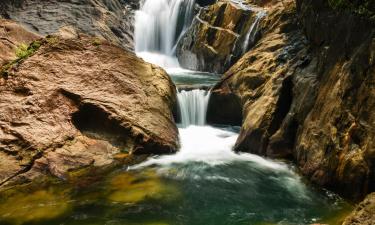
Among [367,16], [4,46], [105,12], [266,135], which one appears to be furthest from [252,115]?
[105,12]

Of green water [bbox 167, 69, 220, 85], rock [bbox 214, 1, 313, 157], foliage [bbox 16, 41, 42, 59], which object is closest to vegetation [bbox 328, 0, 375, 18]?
rock [bbox 214, 1, 313, 157]

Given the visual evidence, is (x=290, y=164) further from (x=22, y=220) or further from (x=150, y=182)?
(x=22, y=220)

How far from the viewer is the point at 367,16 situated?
29.2ft

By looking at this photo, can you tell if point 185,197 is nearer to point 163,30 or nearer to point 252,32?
point 252,32

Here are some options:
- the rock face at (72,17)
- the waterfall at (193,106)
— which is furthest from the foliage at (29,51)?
the rock face at (72,17)

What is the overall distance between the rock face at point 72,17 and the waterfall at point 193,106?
1016 centimetres

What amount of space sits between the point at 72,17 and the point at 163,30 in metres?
7.93

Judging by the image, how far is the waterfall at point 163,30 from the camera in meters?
29.7

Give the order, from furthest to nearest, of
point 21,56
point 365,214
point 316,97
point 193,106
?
point 193,106, point 21,56, point 316,97, point 365,214

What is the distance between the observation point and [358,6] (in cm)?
929

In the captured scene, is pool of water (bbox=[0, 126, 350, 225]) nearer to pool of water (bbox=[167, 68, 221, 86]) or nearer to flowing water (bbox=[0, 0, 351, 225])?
flowing water (bbox=[0, 0, 351, 225])

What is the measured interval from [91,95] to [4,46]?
4.87 metres

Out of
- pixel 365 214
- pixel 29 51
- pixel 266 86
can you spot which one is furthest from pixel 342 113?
pixel 29 51

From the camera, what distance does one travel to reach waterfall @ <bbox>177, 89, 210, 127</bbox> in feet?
51.6
